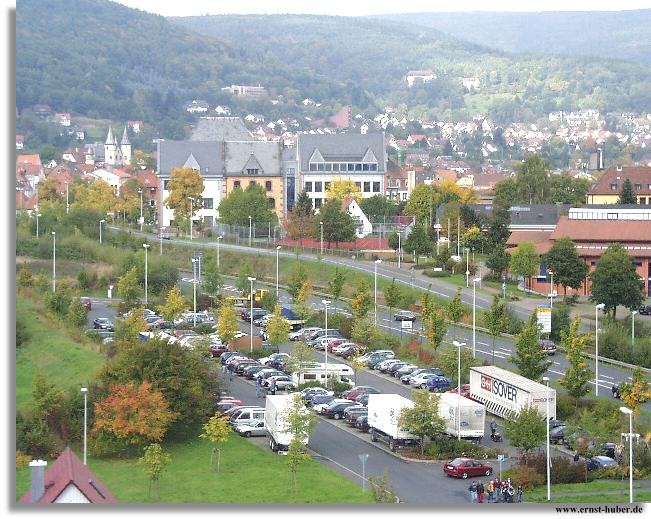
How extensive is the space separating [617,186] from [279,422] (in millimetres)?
52475

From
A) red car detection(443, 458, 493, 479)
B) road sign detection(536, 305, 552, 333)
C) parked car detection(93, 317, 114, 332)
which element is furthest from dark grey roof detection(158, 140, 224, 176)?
red car detection(443, 458, 493, 479)

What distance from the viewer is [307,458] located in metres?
28.7

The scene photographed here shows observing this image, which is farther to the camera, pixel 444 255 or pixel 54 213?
pixel 54 213

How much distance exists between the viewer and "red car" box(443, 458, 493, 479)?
2833 cm

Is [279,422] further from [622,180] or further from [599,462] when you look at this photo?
[622,180]

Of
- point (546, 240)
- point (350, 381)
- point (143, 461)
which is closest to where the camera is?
point (143, 461)

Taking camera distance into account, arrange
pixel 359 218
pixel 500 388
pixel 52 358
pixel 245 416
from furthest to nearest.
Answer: pixel 359 218 < pixel 52 358 < pixel 500 388 < pixel 245 416

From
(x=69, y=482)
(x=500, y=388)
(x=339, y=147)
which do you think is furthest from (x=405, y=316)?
(x=339, y=147)

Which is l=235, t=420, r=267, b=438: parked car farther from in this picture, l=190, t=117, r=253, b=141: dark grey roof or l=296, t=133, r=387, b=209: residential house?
l=190, t=117, r=253, b=141: dark grey roof

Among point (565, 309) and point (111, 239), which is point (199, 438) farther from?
point (111, 239)

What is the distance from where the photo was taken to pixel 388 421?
31.2 metres

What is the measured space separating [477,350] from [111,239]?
91.4 feet

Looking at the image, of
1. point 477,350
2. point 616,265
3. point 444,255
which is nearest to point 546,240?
point 444,255

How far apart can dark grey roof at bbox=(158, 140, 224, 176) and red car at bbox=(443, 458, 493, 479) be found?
52.5m
